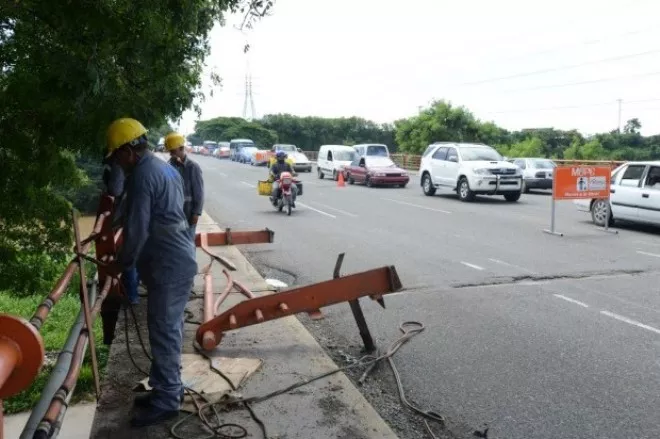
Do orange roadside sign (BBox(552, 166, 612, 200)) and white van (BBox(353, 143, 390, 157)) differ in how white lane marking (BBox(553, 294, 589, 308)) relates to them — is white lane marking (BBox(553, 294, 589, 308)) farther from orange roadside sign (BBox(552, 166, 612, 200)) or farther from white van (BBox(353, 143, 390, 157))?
white van (BBox(353, 143, 390, 157))

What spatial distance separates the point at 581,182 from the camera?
14.2 meters

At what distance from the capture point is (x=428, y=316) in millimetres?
6949

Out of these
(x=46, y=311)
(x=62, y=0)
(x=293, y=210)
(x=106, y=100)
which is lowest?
(x=293, y=210)

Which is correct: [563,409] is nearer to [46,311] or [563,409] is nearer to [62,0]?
[46,311]

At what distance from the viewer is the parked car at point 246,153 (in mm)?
55312

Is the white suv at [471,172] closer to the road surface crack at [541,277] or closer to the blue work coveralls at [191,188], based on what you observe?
the road surface crack at [541,277]

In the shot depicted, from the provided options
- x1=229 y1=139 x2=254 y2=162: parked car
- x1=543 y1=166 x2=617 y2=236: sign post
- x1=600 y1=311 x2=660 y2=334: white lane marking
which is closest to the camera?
x1=600 y1=311 x2=660 y2=334: white lane marking

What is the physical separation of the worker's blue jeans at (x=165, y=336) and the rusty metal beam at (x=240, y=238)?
367 cm

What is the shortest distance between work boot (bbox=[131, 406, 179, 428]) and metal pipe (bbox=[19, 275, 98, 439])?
71 cm

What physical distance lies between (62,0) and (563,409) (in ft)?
14.2

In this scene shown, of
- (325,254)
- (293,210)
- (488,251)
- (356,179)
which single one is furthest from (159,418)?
(356,179)

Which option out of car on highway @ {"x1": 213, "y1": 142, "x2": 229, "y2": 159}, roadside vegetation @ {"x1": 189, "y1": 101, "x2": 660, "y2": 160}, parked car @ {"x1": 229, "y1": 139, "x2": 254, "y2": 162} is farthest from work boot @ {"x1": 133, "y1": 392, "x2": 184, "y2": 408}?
car on highway @ {"x1": 213, "y1": 142, "x2": 229, "y2": 159}

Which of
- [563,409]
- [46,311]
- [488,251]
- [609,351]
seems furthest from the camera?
[488,251]

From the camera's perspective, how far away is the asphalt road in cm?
457
